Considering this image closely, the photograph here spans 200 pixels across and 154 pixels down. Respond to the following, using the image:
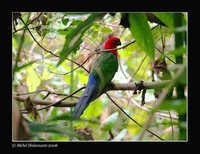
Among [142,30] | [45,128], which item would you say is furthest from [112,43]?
[45,128]

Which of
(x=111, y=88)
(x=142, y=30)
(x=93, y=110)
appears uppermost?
(x=142, y=30)

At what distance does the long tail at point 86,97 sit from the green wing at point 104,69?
24 millimetres

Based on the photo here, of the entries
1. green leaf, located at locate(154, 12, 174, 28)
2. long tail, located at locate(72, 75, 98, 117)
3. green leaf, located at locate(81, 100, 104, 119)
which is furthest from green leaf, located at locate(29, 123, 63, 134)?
green leaf, located at locate(81, 100, 104, 119)

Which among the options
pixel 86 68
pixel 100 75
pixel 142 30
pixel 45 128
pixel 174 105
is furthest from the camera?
pixel 86 68

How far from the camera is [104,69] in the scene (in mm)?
1586

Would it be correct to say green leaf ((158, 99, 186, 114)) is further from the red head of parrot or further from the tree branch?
the red head of parrot

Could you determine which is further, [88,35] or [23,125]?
[88,35]

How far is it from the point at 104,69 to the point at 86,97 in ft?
0.62

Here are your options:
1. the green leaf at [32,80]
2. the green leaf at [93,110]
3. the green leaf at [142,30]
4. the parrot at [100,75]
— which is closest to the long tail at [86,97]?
the parrot at [100,75]

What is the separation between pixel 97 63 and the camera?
5.27 ft

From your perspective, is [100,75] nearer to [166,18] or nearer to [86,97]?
[86,97]
